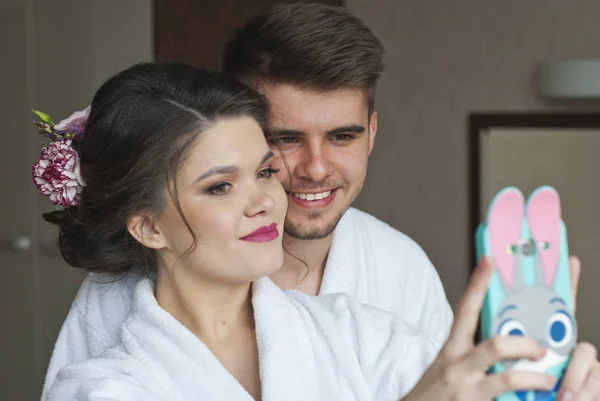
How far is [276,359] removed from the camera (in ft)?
4.94

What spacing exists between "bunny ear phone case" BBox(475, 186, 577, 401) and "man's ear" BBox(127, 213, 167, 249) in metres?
0.59

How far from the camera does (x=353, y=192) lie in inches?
73.4

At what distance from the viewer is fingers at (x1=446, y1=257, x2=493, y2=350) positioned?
1.09 m

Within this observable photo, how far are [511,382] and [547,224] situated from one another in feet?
0.63

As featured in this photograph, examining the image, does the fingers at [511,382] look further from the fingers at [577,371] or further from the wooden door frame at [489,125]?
the wooden door frame at [489,125]

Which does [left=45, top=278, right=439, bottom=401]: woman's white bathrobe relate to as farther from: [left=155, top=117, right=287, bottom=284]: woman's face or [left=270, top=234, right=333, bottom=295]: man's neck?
[left=270, top=234, right=333, bottom=295]: man's neck

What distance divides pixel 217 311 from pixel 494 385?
58cm

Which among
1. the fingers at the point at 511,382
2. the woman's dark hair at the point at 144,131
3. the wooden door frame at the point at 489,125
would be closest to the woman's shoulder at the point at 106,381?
the woman's dark hair at the point at 144,131

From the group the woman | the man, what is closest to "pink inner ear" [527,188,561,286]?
the woman

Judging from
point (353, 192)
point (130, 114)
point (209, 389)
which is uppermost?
point (130, 114)

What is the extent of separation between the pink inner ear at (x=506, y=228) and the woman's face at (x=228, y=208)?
1.35 feet

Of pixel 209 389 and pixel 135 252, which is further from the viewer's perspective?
pixel 135 252

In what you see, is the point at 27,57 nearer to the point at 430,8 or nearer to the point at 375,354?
the point at 430,8

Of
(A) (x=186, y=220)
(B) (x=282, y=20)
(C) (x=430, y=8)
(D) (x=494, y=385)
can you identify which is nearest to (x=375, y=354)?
(A) (x=186, y=220)
